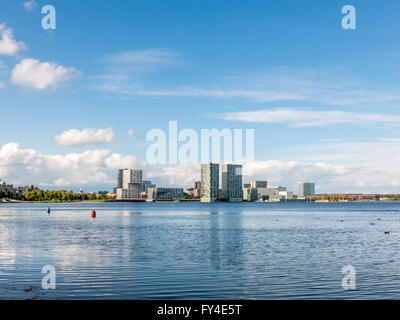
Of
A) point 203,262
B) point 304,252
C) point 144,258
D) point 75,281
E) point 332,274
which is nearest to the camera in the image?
point 75,281

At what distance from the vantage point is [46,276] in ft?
120

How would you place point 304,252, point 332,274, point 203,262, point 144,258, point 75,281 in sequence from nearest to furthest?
point 75,281
point 332,274
point 203,262
point 144,258
point 304,252

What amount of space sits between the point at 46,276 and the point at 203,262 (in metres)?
16.2

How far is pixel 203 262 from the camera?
151 feet

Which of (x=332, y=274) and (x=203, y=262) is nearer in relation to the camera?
(x=332, y=274)
